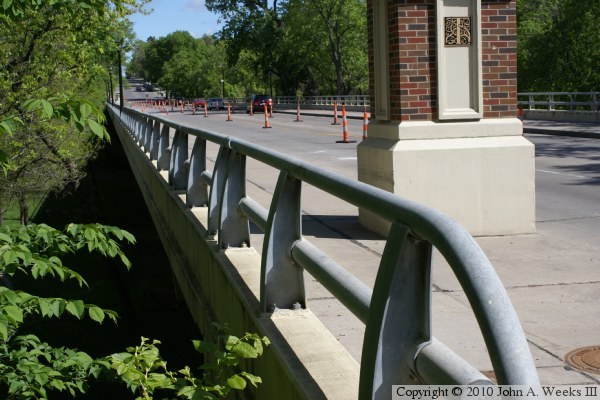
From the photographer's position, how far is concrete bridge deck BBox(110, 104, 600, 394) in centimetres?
461

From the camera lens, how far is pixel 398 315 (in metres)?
2.50

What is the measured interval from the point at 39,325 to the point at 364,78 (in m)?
62.2

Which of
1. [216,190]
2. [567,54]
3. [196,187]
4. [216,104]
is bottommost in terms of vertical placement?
[216,104]

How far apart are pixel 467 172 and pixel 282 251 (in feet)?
13.9

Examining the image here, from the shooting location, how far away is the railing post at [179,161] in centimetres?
1106

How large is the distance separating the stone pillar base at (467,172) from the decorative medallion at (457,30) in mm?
798

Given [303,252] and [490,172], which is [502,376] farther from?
[490,172]

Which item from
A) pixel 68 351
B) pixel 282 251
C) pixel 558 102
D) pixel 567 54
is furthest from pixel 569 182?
pixel 567 54

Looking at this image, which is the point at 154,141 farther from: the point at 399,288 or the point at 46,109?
the point at 399,288

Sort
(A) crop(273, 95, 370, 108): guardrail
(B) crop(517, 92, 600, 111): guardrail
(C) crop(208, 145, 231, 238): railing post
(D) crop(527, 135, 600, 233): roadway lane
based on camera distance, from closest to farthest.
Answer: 1. (C) crop(208, 145, 231, 238): railing post
2. (D) crop(527, 135, 600, 233): roadway lane
3. (B) crop(517, 92, 600, 111): guardrail
4. (A) crop(273, 95, 370, 108): guardrail

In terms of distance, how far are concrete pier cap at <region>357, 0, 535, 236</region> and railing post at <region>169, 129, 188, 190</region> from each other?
2962mm

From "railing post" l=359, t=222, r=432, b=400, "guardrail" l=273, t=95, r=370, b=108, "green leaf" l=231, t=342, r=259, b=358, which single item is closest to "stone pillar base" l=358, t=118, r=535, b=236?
"green leaf" l=231, t=342, r=259, b=358

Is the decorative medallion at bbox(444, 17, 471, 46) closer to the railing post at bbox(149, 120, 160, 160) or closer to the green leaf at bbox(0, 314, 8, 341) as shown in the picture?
the green leaf at bbox(0, 314, 8, 341)

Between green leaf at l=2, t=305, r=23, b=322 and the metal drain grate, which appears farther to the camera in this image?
green leaf at l=2, t=305, r=23, b=322
